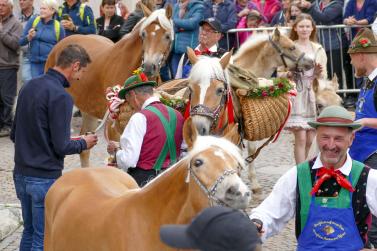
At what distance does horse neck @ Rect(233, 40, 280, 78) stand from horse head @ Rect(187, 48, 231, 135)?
202cm

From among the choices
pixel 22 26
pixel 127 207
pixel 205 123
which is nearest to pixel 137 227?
pixel 127 207

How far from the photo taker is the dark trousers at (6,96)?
16219mm

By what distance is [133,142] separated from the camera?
6801mm

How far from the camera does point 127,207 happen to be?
509cm

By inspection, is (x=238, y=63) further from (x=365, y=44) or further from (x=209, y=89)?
(x=365, y=44)

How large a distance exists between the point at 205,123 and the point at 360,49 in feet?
5.54

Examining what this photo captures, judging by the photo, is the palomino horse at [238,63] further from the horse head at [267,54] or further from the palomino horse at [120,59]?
the palomino horse at [120,59]

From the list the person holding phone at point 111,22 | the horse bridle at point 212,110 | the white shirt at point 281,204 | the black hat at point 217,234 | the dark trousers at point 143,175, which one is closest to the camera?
the black hat at point 217,234

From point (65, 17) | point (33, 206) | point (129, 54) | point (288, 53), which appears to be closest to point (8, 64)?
point (65, 17)

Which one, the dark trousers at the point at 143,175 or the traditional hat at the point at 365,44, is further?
the traditional hat at the point at 365,44

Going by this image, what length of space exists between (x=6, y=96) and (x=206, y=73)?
8486 mm

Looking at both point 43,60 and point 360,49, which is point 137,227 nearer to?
point 360,49

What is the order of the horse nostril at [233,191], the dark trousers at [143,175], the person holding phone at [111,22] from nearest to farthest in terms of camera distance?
the horse nostril at [233,191]
the dark trousers at [143,175]
the person holding phone at [111,22]

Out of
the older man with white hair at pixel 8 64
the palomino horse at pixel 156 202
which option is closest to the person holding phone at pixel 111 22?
the older man with white hair at pixel 8 64
